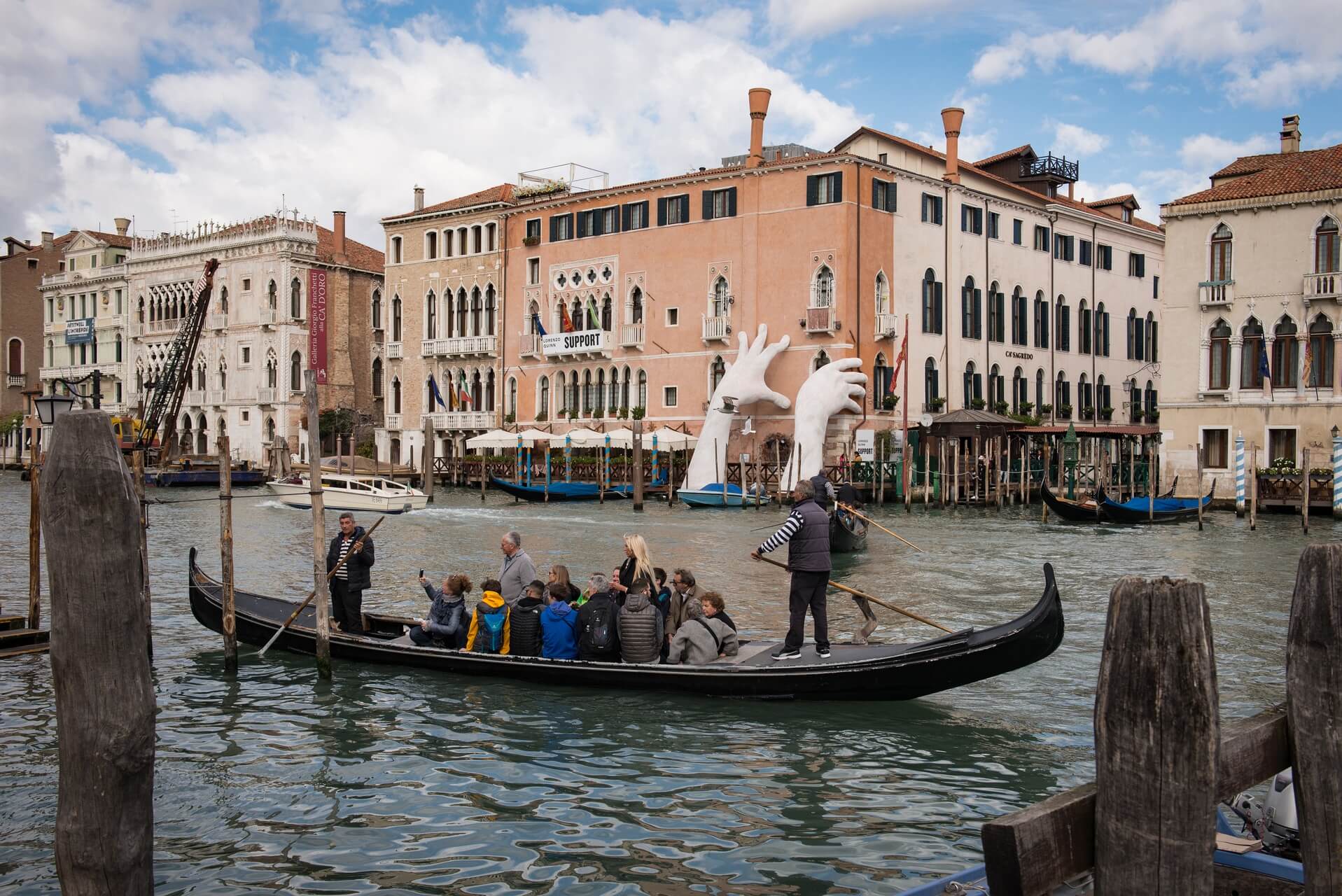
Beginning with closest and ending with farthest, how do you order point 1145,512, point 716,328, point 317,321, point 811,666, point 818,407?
point 811,666
point 1145,512
point 818,407
point 716,328
point 317,321

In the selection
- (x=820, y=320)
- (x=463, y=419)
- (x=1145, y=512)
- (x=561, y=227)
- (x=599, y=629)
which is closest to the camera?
(x=599, y=629)

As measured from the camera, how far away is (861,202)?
104ft

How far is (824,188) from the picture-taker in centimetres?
3180

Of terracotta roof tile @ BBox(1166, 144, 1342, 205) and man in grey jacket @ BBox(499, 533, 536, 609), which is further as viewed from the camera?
terracotta roof tile @ BBox(1166, 144, 1342, 205)

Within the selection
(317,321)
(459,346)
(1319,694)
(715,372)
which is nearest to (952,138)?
(715,372)

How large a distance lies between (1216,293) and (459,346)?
76.5 ft

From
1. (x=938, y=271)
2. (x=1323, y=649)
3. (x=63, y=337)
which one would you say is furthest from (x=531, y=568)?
(x=63, y=337)

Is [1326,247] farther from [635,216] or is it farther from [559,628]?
[559,628]

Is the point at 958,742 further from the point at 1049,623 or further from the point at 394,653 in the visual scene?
the point at 394,653

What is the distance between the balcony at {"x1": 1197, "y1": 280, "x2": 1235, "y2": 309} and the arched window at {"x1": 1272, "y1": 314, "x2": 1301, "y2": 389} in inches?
48.3

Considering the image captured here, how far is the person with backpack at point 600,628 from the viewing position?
8.79m

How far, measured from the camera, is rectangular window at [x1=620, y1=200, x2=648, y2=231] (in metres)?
35.6

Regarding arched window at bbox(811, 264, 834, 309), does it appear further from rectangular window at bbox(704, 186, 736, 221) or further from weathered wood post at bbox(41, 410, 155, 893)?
weathered wood post at bbox(41, 410, 155, 893)

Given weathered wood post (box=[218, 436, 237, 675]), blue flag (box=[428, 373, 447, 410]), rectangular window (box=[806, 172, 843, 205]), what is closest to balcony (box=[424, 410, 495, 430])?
blue flag (box=[428, 373, 447, 410])
